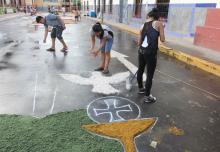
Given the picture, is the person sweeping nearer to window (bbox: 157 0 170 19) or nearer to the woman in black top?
the woman in black top

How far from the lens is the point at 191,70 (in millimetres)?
7289

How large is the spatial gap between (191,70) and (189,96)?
2.43 meters

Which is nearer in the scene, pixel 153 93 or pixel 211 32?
pixel 153 93

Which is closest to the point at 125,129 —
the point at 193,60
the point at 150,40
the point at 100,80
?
the point at 150,40

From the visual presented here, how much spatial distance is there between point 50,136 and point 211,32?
8.29m

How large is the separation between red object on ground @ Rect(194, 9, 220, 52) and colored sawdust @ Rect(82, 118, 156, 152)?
6.70 meters

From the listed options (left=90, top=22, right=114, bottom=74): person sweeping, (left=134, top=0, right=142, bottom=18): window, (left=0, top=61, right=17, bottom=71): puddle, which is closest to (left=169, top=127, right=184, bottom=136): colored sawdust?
(left=90, top=22, right=114, bottom=74): person sweeping

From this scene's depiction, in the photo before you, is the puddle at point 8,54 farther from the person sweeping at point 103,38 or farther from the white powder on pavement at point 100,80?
the person sweeping at point 103,38

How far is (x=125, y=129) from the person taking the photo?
3.58 m

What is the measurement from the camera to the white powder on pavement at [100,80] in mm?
5239

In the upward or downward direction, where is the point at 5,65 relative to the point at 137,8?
downward

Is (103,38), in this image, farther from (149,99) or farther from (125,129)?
(125,129)

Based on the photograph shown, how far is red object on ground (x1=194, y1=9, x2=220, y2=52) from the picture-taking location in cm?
918

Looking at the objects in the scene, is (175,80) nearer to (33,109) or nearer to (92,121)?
(92,121)
